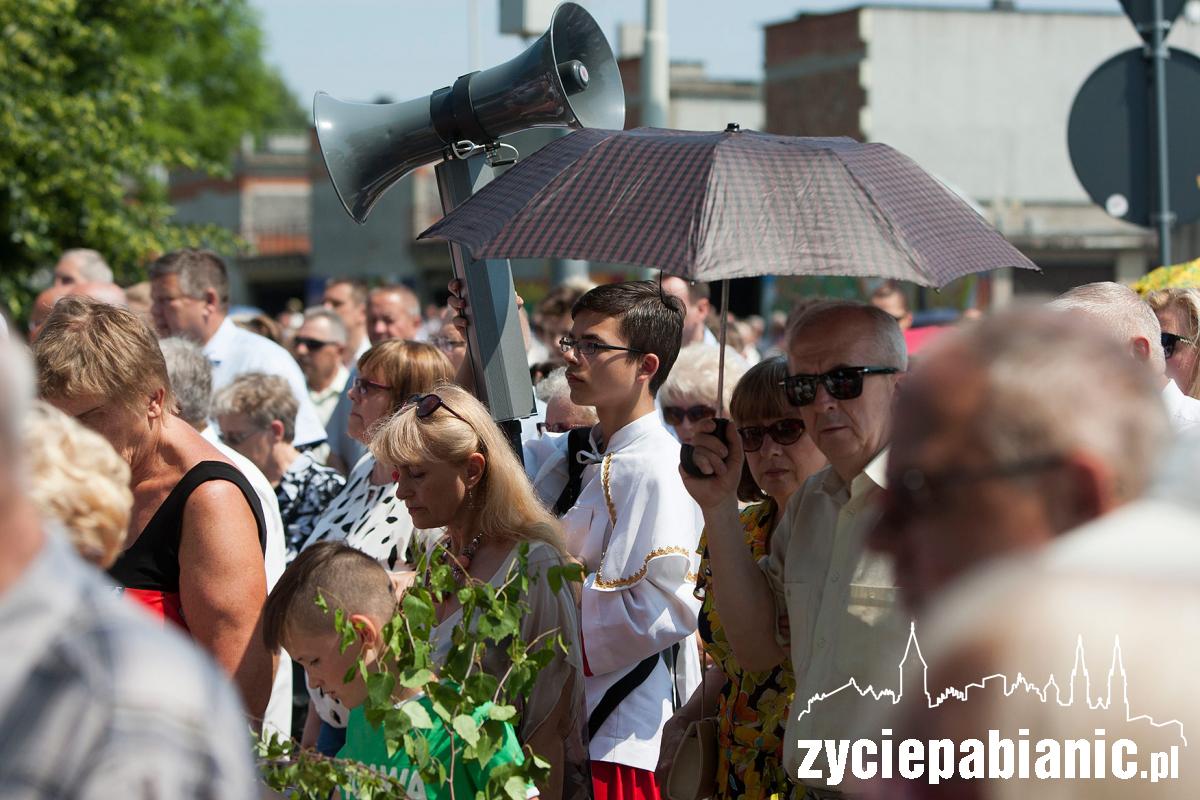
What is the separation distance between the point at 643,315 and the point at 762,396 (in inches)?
22.1

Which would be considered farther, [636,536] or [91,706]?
[636,536]

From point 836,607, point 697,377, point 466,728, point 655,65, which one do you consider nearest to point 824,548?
point 836,607

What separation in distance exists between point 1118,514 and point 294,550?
4458mm

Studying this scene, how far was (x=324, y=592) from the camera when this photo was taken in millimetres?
3408

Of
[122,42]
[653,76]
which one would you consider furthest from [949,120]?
[653,76]

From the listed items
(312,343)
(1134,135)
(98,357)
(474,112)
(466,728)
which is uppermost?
(474,112)

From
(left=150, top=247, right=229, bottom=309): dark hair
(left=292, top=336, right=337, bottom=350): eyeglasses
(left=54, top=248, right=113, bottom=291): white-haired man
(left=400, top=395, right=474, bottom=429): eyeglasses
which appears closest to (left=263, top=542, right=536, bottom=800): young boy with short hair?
(left=400, top=395, right=474, bottom=429): eyeglasses

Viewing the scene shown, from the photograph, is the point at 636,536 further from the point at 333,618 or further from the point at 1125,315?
the point at 1125,315

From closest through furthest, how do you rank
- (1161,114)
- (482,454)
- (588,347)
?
(482,454) → (588,347) → (1161,114)

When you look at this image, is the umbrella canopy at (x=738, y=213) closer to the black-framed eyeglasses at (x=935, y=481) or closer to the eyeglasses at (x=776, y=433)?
the eyeglasses at (x=776, y=433)

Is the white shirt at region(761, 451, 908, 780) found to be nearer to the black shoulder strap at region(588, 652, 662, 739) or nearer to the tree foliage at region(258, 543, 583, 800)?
the tree foliage at region(258, 543, 583, 800)

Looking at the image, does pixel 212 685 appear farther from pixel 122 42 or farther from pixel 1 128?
pixel 122 42

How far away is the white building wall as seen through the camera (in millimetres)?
33156

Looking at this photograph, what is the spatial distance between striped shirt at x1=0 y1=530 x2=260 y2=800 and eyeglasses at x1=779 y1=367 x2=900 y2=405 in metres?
2.14
